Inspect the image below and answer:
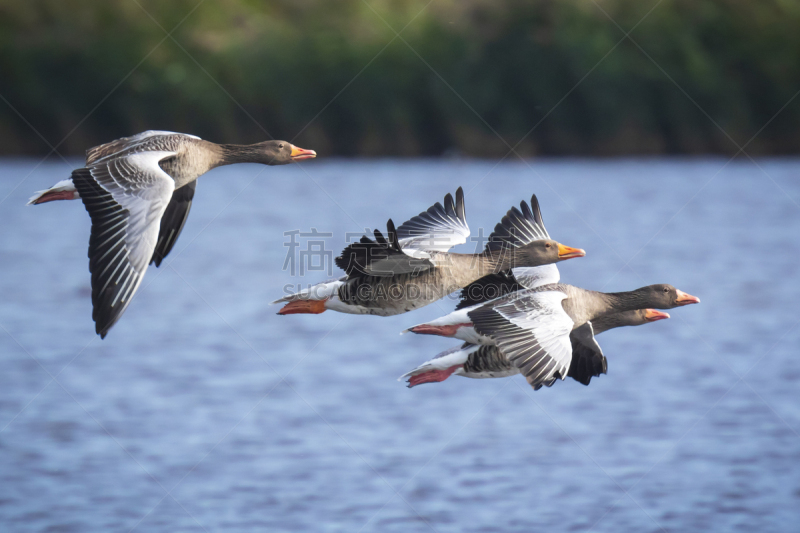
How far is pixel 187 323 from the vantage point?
30.8m

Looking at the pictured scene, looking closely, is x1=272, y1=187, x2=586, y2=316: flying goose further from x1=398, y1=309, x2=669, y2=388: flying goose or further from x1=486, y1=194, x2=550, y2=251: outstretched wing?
x1=398, y1=309, x2=669, y2=388: flying goose

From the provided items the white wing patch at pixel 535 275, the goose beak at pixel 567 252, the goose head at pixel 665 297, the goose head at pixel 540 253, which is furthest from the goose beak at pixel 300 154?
the goose head at pixel 665 297

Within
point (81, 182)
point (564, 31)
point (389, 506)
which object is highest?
point (564, 31)

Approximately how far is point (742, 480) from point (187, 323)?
18.6 m

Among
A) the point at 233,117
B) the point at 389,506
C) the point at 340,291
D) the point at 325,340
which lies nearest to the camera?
the point at 340,291

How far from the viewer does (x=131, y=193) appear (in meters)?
8.89

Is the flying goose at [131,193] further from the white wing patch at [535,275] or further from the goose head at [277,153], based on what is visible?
the white wing patch at [535,275]

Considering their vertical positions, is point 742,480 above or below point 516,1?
below

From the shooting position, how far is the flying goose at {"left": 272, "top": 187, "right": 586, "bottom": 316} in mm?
9195

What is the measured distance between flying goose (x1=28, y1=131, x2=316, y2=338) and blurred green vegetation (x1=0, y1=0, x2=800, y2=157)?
34570 mm

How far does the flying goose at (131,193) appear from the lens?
8430 millimetres

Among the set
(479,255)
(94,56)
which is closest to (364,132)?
A: (94,56)

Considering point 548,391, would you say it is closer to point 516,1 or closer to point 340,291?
point 340,291

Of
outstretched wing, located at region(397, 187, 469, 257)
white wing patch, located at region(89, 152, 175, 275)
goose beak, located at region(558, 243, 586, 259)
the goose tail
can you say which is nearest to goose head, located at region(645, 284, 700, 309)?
goose beak, located at region(558, 243, 586, 259)
